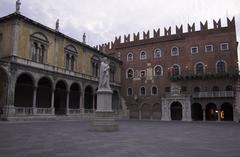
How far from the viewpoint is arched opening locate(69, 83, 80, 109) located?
103 ft

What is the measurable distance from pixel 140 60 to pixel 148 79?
11.8 ft

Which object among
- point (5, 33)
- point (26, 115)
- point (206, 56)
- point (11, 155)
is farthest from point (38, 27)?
point (206, 56)

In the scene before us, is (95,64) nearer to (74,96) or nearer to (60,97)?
(74,96)

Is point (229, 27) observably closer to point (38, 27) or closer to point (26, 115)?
point (38, 27)

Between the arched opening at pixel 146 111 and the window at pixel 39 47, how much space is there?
18.1 meters

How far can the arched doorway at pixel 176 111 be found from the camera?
34.1m

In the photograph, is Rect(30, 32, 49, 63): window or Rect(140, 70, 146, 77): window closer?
Rect(30, 32, 49, 63): window

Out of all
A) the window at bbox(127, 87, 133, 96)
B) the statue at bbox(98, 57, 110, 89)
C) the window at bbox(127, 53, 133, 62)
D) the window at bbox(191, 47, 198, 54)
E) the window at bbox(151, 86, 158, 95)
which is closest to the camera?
the statue at bbox(98, 57, 110, 89)

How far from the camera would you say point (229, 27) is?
32.3 m

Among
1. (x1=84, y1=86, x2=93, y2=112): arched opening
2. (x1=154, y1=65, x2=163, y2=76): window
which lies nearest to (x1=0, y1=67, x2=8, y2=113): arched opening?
(x1=84, y1=86, x2=93, y2=112): arched opening

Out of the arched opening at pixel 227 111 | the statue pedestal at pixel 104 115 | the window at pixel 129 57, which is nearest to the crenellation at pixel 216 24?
the arched opening at pixel 227 111

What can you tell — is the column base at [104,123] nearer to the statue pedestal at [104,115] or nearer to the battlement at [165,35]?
the statue pedestal at [104,115]

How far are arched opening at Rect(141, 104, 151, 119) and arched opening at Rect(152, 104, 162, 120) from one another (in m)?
0.69

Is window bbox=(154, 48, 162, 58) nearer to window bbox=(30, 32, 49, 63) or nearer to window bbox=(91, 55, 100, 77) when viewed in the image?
window bbox=(91, 55, 100, 77)
